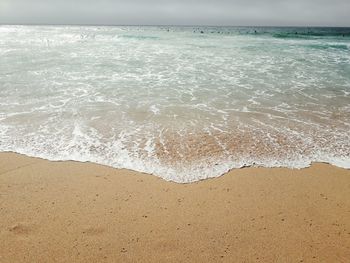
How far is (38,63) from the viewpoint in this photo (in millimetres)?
18094

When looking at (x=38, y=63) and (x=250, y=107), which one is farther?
(x=38, y=63)

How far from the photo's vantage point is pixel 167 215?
15.8ft

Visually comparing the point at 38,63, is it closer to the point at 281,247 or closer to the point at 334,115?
the point at 334,115

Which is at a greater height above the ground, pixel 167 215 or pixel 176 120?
pixel 176 120

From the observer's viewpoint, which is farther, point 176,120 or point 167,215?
point 176,120

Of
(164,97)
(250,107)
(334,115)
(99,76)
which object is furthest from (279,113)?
(99,76)

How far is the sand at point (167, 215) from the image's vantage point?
407cm

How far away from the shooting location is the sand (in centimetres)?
407

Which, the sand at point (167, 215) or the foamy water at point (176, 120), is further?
the foamy water at point (176, 120)

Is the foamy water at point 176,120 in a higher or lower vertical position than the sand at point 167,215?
higher

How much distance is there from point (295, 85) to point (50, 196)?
1203 centimetres

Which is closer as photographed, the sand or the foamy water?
the sand

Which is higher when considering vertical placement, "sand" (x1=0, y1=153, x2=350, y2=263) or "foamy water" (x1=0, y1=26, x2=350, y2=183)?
"foamy water" (x1=0, y1=26, x2=350, y2=183)


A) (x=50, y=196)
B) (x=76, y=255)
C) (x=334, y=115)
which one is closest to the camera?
(x=76, y=255)
